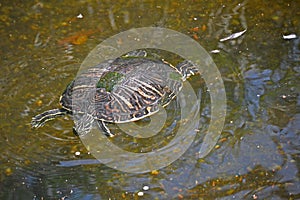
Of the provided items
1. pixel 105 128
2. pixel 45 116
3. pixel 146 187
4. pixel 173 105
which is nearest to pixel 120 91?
pixel 105 128

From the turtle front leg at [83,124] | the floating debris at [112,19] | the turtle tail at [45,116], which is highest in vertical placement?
the floating debris at [112,19]

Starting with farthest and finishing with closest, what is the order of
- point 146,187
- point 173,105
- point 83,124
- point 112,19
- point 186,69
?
point 112,19 < point 186,69 < point 173,105 < point 83,124 < point 146,187

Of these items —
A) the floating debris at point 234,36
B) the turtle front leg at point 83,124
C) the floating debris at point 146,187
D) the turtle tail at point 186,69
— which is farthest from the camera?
the floating debris at point 234,36

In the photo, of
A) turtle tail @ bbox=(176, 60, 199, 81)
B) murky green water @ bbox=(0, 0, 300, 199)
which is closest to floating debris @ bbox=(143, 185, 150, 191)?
murky green water @ bbox=(0, 0, 300, 199)

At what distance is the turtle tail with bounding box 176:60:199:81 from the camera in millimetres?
3818

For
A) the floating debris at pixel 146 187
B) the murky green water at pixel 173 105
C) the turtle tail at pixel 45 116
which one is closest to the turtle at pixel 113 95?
the turtle tail at pixel 45 116

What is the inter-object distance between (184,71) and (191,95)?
0.73 ft

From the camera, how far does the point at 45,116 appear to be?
3.57 m

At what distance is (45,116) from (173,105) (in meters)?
0.93

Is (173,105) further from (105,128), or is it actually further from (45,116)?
(45,116)

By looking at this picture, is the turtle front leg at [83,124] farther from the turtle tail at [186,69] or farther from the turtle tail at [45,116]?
the turtle tail at [186,69]

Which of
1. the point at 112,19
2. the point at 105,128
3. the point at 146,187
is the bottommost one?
the point at 146,187

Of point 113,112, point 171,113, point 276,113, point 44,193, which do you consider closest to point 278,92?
point 276,113

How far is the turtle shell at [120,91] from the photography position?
3494mm
